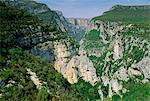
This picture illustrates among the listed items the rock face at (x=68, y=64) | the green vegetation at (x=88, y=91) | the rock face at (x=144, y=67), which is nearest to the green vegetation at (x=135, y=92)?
the rock face at (x=144, y=67)

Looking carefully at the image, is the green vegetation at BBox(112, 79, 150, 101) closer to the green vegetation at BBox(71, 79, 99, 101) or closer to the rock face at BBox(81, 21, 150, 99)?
the rock face at BBox(81, 21, 150, 99)

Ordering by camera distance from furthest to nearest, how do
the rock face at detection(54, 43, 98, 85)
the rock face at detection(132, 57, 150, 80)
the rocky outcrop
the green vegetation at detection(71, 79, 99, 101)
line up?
the rock face at detection(132, 57, 150, 80) → the green vegetation at detection(71, 79, 99, 101) → the rock face at detection(54, 43, 98, 85) → the rocky outcrop

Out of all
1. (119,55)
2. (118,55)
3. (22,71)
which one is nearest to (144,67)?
(119,55)

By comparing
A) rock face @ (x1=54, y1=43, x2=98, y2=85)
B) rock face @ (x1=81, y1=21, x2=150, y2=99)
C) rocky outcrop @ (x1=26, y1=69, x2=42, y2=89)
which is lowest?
rock face @ (x1=81, y1=21, x2=150, y2=99)

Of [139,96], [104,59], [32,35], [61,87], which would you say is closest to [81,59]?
[139,96]

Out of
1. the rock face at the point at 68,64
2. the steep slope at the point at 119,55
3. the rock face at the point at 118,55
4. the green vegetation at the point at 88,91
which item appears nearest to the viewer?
the rock face at the point at 68,64

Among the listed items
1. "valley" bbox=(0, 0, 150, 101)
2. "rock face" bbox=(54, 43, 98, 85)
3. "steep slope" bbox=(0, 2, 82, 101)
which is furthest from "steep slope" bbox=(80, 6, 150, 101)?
"steep slope" bbox=(0, 2, 82, 101)

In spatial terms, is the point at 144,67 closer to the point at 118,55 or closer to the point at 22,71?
the point at 118,55

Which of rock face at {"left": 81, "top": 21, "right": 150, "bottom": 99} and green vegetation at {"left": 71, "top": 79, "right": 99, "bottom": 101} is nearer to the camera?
green vegetation at {"left": 71, "top": 79, "right": 99, "bottom": 101}

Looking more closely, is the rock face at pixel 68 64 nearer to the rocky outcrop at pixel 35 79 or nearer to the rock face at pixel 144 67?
the rocky outcrop at pixel 35 79

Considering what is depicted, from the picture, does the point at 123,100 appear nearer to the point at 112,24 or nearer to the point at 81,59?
the point at 81,59

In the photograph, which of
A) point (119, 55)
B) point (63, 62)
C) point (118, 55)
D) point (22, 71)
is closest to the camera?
point (22, 71)
